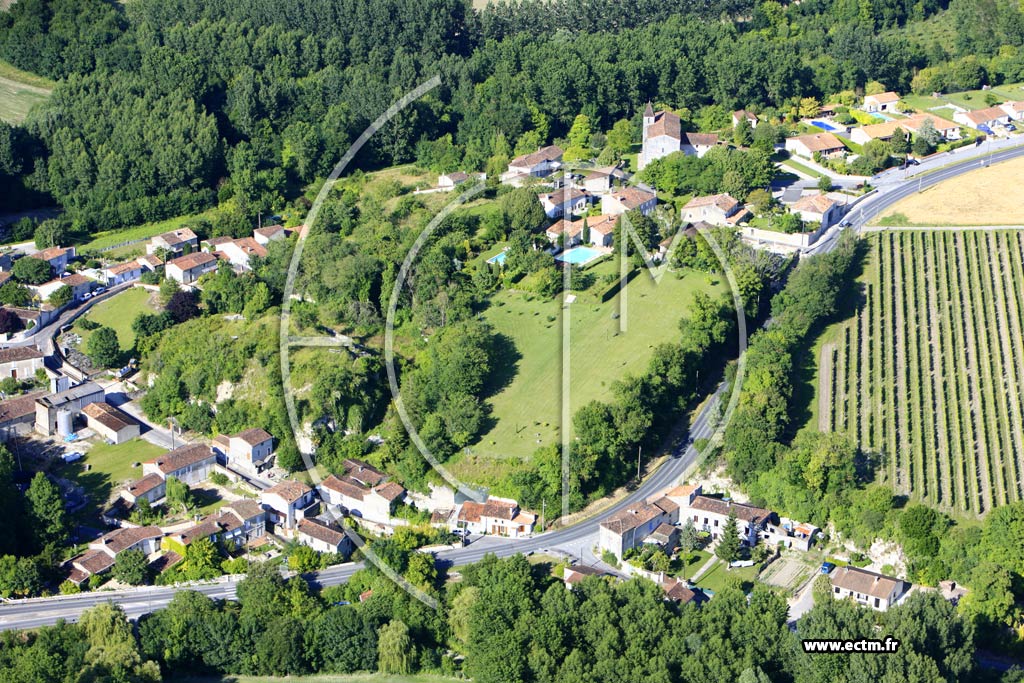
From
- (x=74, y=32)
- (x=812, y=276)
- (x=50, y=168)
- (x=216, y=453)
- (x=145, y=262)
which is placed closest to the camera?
(x=216, y=453)

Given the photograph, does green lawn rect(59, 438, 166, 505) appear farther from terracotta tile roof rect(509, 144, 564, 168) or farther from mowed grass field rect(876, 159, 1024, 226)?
mowed grass field rect(876, 159, 1024, 226)

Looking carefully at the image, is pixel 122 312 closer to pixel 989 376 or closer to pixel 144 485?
pixel 144 485

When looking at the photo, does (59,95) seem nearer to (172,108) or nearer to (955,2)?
(172,108)

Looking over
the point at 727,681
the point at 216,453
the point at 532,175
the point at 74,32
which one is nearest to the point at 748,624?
the point at 727,681

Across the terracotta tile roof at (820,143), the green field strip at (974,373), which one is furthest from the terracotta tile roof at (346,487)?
the terracotta tile roof at (820,143)

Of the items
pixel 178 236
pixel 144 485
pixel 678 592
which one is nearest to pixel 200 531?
pixel 144 485

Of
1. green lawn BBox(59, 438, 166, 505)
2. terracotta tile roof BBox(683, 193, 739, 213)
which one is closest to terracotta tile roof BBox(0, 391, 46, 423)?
green lawn BBox(59, 438, 166, 505)
